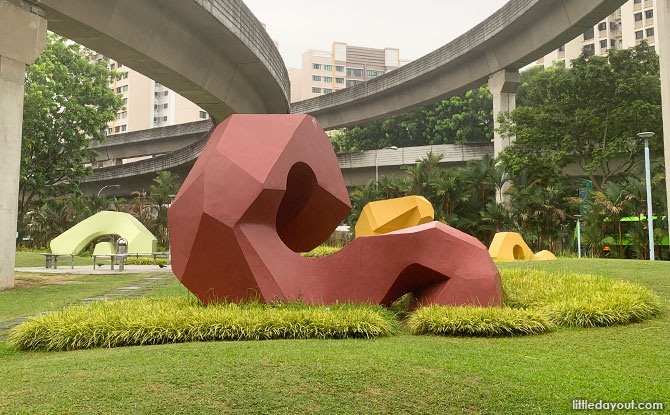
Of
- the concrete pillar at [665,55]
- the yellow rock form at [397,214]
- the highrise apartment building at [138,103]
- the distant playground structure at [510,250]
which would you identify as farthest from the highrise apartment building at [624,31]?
the highrise apartment building at [138,103]

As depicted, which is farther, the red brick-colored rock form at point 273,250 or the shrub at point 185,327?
the red brick-colored rock form at point 273,250

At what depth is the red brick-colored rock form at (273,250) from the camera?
7430 mm

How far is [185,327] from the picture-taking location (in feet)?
20.7

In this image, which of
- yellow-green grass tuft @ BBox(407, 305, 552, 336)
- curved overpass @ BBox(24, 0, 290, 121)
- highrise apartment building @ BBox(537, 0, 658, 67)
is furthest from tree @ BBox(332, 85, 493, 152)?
yellow-green grass tuft @ BBox(407, 305, 552, 336)

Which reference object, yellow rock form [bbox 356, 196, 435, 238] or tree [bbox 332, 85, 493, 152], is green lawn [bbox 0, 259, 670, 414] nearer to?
yellow rock form [bbox 356, 196, 435, 238]

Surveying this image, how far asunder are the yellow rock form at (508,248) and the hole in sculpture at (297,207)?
37.1ft

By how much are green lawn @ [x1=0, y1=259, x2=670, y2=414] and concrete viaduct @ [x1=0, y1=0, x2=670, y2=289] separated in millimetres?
9320

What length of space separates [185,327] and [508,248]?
15413 mm

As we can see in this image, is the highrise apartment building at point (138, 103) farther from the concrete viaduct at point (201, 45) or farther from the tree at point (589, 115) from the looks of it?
the tree at point (589, 115)

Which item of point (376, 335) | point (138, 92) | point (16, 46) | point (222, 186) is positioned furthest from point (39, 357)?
point (138, 92)

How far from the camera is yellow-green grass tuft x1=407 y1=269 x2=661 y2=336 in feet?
21.0

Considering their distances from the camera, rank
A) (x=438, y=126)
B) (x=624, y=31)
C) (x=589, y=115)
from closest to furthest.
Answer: (x=589, y=115)
(x=438, y=126)
(x=624, y=31)

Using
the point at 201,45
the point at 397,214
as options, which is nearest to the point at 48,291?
the point at 201,45

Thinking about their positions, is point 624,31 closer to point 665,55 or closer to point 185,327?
point 665,55
